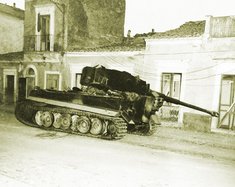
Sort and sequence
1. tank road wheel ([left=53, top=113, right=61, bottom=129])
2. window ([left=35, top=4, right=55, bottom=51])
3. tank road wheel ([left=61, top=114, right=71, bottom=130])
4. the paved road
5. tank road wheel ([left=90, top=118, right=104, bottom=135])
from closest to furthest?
the paved road, tank road wheel ([left=90, top=118, right=104, bottom=135]), tank road wheel ([left=61, top=114, right=71, bottom=130]), tank road wheel ([left=53, top=113, right=61, bottom=129]), window ([left=35, top=4, right=55, bottom=51])

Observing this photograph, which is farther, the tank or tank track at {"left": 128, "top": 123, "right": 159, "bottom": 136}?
tank track at {"left": 128, "top": 123, "right": 159, "bottom": 136}

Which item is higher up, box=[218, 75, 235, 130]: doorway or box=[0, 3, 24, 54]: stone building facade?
box=[0, 3, 24, 54]: stone building facade

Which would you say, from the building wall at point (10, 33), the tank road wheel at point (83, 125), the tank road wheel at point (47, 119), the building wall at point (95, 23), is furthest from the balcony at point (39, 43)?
the tank road wheel at point (83, 125)

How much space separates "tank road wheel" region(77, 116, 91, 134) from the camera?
11.2 meters

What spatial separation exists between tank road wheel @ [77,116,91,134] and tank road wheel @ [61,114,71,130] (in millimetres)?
515

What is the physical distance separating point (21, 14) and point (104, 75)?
15.5 meters

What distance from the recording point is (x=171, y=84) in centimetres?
1518

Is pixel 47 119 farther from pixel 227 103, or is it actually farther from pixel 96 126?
pixel 227 103

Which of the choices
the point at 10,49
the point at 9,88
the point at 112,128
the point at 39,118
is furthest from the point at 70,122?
the point at 10,49

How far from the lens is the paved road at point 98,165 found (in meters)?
6.21

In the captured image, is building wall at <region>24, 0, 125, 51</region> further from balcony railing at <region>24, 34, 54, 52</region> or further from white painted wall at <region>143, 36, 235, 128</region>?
white painted wall at <region>143, 36, 235, 128</region>

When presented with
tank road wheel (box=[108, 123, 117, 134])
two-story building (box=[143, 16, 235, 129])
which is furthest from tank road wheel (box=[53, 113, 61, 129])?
two-story building (box=[143, 16, 235, 129])

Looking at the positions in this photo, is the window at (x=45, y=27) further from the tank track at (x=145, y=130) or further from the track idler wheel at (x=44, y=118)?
the tank track at (x=145, y=130)

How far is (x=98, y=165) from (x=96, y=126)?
379cm
